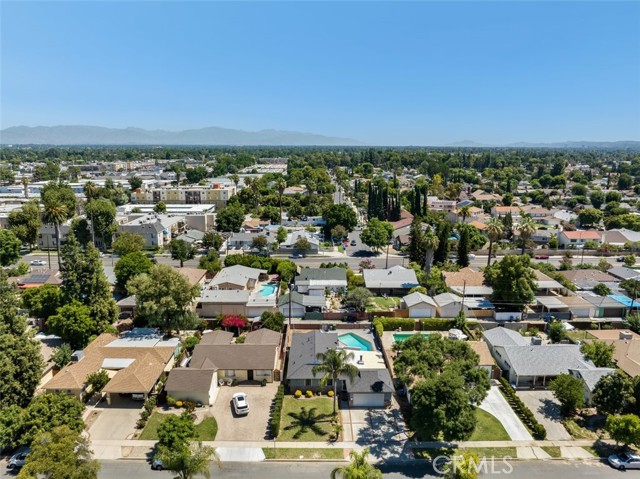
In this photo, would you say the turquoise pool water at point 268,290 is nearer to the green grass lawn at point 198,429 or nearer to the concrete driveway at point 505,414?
the green grass lawn at point 198,429

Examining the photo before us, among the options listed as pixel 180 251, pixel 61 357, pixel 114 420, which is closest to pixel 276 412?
pixel 114 420

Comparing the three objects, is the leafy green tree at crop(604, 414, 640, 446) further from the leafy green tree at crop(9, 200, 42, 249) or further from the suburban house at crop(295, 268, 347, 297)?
the leafy green tree at crop(9, 200, 42, 249)

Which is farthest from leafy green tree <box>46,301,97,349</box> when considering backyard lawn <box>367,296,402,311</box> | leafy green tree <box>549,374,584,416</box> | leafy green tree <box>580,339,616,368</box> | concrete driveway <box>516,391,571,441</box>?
leafy green tree <box>580,339,616,368</box>

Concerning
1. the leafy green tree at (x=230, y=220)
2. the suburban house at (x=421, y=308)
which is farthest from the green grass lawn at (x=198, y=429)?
the leafy green tree at (x=230, y=220)

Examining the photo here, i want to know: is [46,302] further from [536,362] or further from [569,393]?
[569,393]

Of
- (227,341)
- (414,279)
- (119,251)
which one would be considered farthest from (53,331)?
(414,279)

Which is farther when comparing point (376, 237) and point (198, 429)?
point (376, 237)
